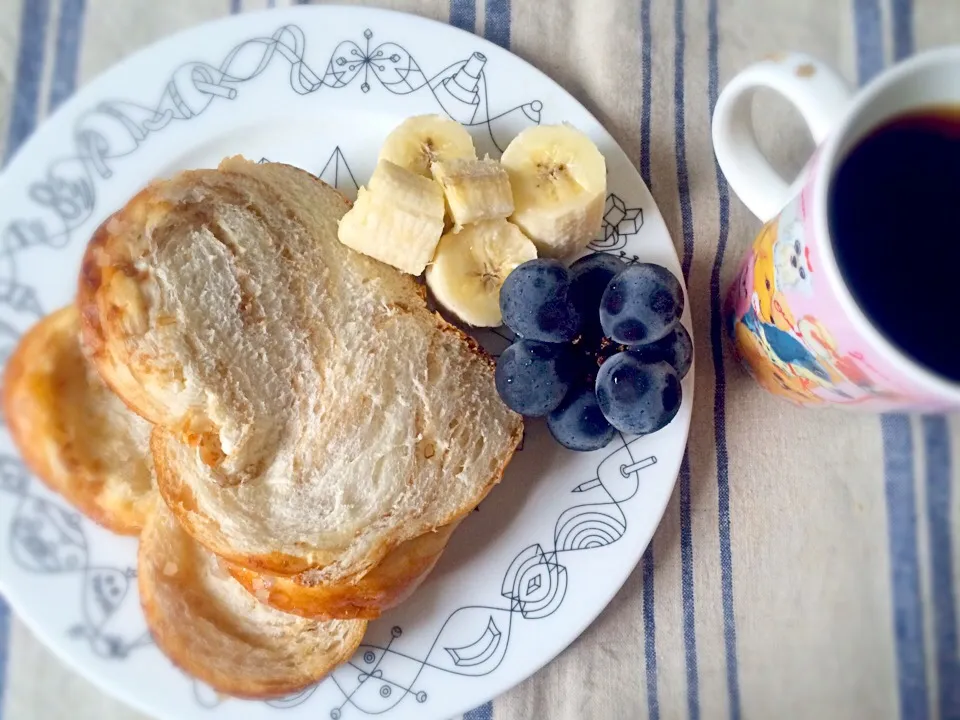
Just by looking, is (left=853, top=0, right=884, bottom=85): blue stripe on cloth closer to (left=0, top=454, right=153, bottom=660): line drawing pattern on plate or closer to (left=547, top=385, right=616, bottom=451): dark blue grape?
(left=547, top=385, right=616, bottom=451): dark blue grape

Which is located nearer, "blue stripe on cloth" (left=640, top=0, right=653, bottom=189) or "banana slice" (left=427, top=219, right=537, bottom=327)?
"banana slice" (left=427, top=219, right=537, bottom=327)

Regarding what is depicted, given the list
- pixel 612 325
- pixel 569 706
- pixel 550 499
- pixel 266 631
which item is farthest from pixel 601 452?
pixel 266 631

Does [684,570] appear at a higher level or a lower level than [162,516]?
lower

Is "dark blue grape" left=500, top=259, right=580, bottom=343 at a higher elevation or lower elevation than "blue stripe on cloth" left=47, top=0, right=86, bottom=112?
lower

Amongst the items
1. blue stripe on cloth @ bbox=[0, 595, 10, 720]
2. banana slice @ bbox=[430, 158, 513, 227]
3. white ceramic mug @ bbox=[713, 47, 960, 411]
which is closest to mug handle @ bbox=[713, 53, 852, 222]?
white ceramic mug @ bbox=[713, 47, 960, 411]

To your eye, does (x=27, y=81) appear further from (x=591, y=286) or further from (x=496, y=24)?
(x=591, y=286)

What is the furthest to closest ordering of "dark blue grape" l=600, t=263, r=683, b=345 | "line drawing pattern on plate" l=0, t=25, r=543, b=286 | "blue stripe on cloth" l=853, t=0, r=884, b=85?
"blue stripe on cloth" l=853, t=0, r=884, b=85 < "line drawing pattern on plate" l=0, t=25, r=543, b=286 < "dark blue grape" l=600, t=263, r=683, b=345

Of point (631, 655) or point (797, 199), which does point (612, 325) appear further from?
point (631, 655)

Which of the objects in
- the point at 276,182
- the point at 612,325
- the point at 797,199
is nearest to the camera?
the point at 797,199
